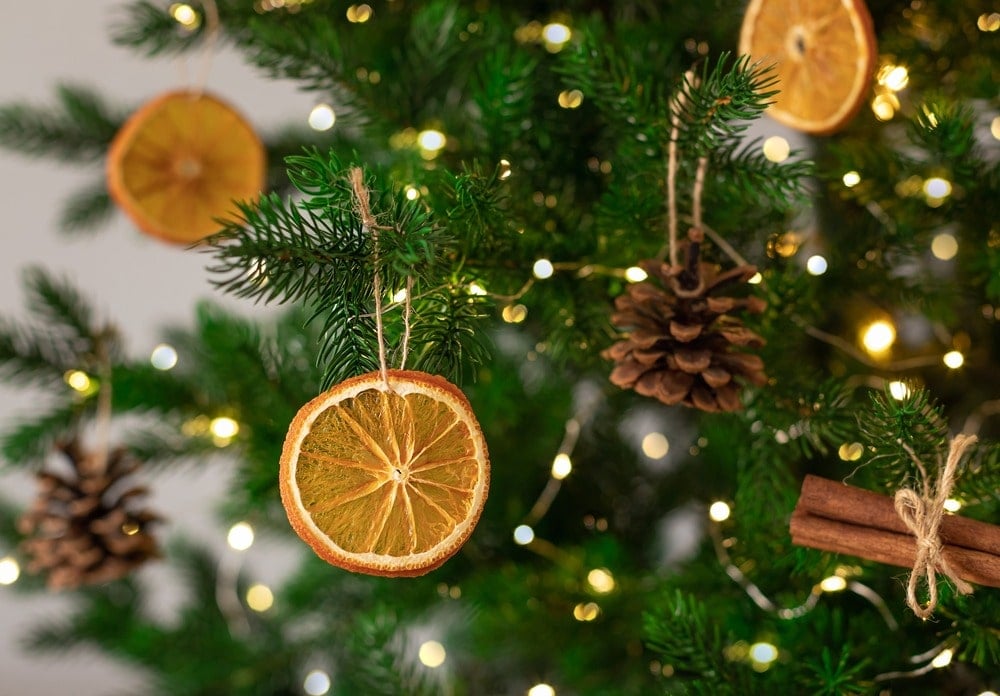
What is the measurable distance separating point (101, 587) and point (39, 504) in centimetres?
29

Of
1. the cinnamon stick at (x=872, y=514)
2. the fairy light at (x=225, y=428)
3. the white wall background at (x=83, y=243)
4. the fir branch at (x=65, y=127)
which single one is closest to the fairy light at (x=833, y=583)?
the cinnamon stick at (x=872, y=514)

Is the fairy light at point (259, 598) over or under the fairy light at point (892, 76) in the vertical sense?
under

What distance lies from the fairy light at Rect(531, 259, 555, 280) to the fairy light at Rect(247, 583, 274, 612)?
0.65m

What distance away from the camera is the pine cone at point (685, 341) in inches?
→ 18.0

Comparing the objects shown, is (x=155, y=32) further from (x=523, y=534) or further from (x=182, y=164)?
(x=523, y=534)

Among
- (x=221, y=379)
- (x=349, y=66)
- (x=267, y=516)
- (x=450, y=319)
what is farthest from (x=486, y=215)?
(x=267, y=516)

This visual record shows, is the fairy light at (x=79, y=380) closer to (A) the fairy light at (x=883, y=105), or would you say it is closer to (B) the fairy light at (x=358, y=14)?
(B) the fairy light at (x=358, y=14)

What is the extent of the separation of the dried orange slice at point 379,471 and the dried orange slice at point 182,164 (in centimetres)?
38

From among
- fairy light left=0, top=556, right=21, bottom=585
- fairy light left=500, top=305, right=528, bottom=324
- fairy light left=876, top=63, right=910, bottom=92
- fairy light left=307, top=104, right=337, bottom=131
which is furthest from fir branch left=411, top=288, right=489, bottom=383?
fairy light left=0, top=556, right=21, bottom=585

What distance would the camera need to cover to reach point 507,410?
0.69 meters

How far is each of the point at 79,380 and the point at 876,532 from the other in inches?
23.9

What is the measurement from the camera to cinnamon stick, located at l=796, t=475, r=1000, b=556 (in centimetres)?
40

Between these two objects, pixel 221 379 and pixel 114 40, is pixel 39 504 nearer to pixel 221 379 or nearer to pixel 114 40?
pixel 221 379

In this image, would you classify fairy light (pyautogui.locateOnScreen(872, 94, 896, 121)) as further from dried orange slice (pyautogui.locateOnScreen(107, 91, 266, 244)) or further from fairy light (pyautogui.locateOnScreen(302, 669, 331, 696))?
fairy light (pyautogui.locateOnScreen(302, 669, 331, 696))
